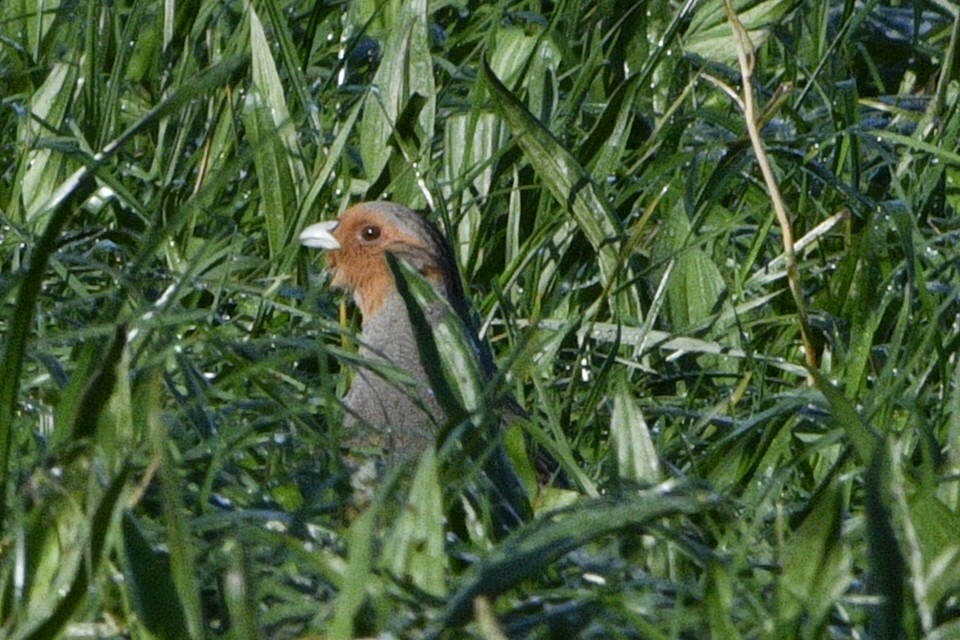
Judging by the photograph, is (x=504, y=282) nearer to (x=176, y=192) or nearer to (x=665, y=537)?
(x=176, y=192)

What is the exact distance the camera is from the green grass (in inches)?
85.8

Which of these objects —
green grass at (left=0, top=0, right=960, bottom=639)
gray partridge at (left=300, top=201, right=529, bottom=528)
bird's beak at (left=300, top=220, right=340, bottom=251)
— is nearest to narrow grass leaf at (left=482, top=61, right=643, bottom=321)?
green grass at (left=0, top=0, right=960, bottom=639)

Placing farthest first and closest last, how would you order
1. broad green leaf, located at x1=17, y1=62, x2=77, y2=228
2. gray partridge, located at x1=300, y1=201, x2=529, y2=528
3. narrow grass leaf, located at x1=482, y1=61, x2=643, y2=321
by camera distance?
broad green leaf, located at x1=17, y1=62, x2=77, y2=228, narrow grass leaf, located at x1=482, y1=61, x2=643, y2=321, gray partridge, located at x1=300, y1=201, x2=529, y2=528

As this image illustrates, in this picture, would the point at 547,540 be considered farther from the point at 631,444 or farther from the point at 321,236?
the point at 321,236

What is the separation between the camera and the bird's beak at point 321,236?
4.33 m

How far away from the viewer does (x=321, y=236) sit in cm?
437

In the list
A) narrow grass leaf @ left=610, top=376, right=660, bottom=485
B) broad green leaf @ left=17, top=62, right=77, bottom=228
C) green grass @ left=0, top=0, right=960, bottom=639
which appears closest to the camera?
green grass @ left=0, top=0, right=960, bottom=639

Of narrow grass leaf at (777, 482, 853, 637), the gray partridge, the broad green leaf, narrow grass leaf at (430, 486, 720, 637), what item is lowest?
narrow grass leaf at (777, 482, 853, 637)

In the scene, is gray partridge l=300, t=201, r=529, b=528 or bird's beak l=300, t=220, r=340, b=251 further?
bird's beak l=300, t=220, r=340, b=251

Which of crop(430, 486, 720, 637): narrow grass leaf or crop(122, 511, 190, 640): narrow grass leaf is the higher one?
crop(122, 511, 190, 640): narrow grass leaf

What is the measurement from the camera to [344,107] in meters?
4.93

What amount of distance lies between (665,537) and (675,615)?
0.25 meters

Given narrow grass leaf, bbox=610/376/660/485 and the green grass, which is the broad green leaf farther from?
narrow grass leaf, bbox=610/376/660/485

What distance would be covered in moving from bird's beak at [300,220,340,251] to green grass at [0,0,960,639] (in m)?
0.04
